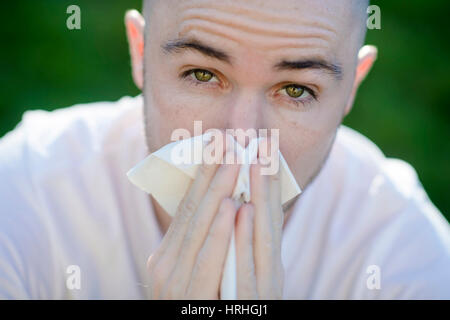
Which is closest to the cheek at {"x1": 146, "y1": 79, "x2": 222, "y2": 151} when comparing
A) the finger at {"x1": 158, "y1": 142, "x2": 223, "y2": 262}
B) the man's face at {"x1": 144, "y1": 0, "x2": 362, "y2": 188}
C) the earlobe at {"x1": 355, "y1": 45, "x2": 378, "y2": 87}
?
the man's face at {"x1": 144, "y1": 0, "x2": 362, "y2": 188}

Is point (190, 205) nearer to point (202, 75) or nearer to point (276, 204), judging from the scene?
point (276, 204)

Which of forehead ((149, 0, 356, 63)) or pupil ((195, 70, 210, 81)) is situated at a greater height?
forehead ((149, 0, 356, 63))

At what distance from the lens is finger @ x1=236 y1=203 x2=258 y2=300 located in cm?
212

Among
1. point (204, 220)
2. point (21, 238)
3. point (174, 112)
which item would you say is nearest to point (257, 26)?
point (174, 112)

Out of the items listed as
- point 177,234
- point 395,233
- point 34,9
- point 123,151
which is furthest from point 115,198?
point 34,9

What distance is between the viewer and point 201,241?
6.93ft

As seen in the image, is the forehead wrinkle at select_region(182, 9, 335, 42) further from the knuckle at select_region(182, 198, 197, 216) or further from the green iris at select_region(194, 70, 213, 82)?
Result: the knuckle at select_region(182, 198, 197, 216)

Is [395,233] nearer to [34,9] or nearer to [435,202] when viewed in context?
[435,202]

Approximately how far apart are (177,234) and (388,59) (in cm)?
469

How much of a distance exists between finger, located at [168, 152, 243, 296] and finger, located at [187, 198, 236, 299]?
0.7 inches

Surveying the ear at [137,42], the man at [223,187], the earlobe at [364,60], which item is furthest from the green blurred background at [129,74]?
the ear at [137,42]

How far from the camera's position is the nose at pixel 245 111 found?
7.56 ft

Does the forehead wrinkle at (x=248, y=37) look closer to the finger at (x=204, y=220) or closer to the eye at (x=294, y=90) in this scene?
Answer: the eye at (x=294, y=90)

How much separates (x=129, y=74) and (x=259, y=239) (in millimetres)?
4163
